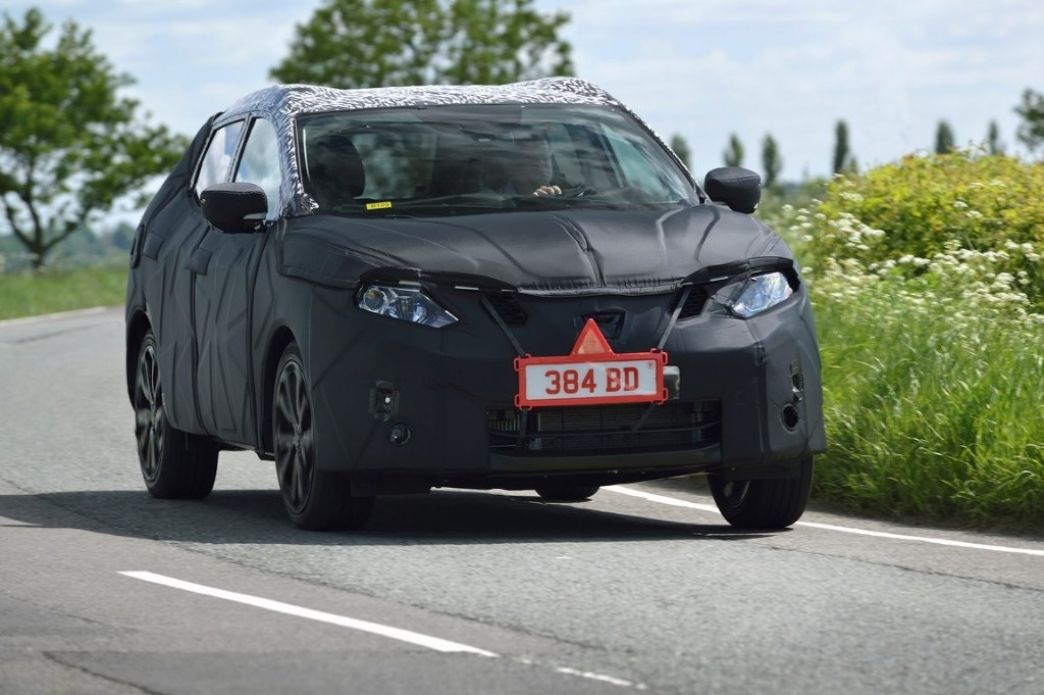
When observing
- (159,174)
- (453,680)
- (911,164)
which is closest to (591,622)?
(453,680)

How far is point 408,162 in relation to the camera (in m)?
9.77

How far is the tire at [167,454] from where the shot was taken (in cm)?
1099

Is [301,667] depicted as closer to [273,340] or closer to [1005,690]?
[1005,690]

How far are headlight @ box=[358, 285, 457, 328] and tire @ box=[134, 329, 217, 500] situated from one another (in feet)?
8.43

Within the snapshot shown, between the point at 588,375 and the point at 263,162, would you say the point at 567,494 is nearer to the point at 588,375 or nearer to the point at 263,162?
the point at 263,162

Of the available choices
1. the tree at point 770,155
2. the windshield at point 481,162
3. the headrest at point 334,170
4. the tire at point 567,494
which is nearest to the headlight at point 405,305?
the windshield at point 481,162

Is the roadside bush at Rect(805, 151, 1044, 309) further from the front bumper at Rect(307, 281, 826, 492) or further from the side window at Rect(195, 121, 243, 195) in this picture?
the front bumper at Rect(307, 281, 826, 492)

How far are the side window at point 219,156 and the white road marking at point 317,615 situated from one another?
3210 millimetres

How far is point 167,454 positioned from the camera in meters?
11.0

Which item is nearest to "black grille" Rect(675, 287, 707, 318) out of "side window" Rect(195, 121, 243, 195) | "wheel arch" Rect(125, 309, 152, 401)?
"side window" Rect(195, 121, 243, 195)

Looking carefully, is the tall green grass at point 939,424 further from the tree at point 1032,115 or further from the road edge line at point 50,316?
the tree at point 1032,115

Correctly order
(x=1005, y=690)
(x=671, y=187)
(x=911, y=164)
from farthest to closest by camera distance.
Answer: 1. (x=911, y=164)
2. (x=671, y=187)
3. (x=1005, y=690)

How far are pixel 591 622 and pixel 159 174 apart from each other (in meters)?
72.7

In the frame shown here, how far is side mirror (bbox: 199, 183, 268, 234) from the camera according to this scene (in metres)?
9.54
